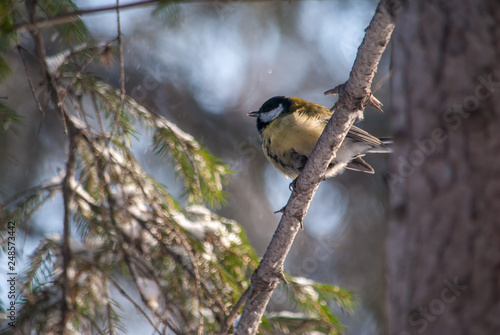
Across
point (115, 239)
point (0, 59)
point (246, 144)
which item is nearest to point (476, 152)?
point (115, 239)

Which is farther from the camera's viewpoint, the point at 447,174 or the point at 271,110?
the point at 271,110

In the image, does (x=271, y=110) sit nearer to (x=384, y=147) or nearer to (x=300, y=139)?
(x=300, y=139)

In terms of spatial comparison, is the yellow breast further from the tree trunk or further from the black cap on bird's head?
the tree trunk

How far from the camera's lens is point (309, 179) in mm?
2133

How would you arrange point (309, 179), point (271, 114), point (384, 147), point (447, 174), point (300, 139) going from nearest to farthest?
point (447, 174), point (309, 179), point (300, 139), point (384, 147), point (271, 114)

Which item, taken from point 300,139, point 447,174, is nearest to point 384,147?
point 300,139

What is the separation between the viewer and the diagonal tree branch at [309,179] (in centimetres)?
174

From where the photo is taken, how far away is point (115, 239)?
239 cm

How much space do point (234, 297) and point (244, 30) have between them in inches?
192

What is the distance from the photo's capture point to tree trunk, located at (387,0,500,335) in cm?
102

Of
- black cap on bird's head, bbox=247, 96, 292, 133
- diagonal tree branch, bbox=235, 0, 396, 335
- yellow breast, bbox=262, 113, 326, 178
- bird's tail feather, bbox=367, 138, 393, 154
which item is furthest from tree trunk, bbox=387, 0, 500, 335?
black cap on bird's head, bbox=247, 96, 292, 133

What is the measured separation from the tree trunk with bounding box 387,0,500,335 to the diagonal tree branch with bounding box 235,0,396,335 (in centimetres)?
51

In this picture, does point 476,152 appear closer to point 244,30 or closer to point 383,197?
point 383,197

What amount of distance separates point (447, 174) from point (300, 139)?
193cm
